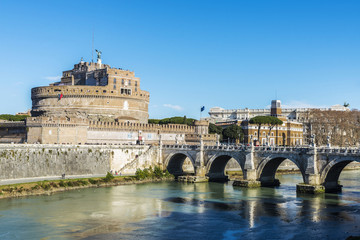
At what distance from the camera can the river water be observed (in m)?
31.0

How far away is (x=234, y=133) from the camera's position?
330 ft

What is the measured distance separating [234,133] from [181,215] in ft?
213

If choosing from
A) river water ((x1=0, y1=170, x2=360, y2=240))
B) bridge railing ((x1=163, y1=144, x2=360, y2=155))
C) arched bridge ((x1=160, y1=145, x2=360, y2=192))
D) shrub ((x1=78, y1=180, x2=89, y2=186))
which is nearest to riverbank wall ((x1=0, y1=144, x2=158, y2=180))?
arched bridge ((x1=160, y1=145, x2=360, y2=192))

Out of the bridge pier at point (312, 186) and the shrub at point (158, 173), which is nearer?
the bridge pier at point (312, 186)

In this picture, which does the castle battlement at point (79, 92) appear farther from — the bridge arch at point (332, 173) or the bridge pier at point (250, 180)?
the bridge arch at point (332, 173)

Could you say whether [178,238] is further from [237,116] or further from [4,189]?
[237,116]

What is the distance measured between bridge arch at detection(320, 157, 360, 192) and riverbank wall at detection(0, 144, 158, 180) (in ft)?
94.7

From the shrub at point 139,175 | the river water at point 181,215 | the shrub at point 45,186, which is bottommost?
the river water at point 181,215

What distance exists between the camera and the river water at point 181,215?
102 ft

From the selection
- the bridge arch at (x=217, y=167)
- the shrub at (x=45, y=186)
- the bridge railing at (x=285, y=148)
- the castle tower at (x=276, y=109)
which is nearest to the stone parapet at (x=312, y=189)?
the bridge railing at (x=285, y=148)

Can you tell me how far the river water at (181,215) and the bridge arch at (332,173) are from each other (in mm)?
1620

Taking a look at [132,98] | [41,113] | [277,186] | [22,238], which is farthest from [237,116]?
[22,238]

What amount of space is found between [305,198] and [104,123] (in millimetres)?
38411

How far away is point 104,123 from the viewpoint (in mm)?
71500
